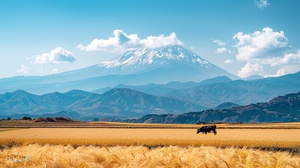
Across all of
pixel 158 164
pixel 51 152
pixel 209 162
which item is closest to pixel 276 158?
pixel 209 162

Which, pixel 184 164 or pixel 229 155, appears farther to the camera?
pixel 229 155

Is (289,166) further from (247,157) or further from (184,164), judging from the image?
(184,164)

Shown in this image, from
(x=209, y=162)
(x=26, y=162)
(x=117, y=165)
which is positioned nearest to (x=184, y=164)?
(x=209, y=162)

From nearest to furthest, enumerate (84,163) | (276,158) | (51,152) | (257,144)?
1. (84,163)
2. (276,158)
3. (51,152)
4. (257,144)

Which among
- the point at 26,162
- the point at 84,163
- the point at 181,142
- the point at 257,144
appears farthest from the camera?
the point at 181,142

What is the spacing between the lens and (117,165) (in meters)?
5.82

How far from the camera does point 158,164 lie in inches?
224

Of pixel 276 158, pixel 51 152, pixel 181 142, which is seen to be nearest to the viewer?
pixel 276 158

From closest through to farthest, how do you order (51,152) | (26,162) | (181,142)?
(26,162) → (51,152) → (181,142)

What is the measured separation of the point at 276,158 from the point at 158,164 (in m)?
2.12

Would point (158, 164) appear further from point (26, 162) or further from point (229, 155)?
point (26, 162)

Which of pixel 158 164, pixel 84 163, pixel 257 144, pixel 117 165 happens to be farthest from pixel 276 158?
pixel 257 144

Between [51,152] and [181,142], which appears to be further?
[181,142]

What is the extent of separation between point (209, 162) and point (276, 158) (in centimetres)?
142
